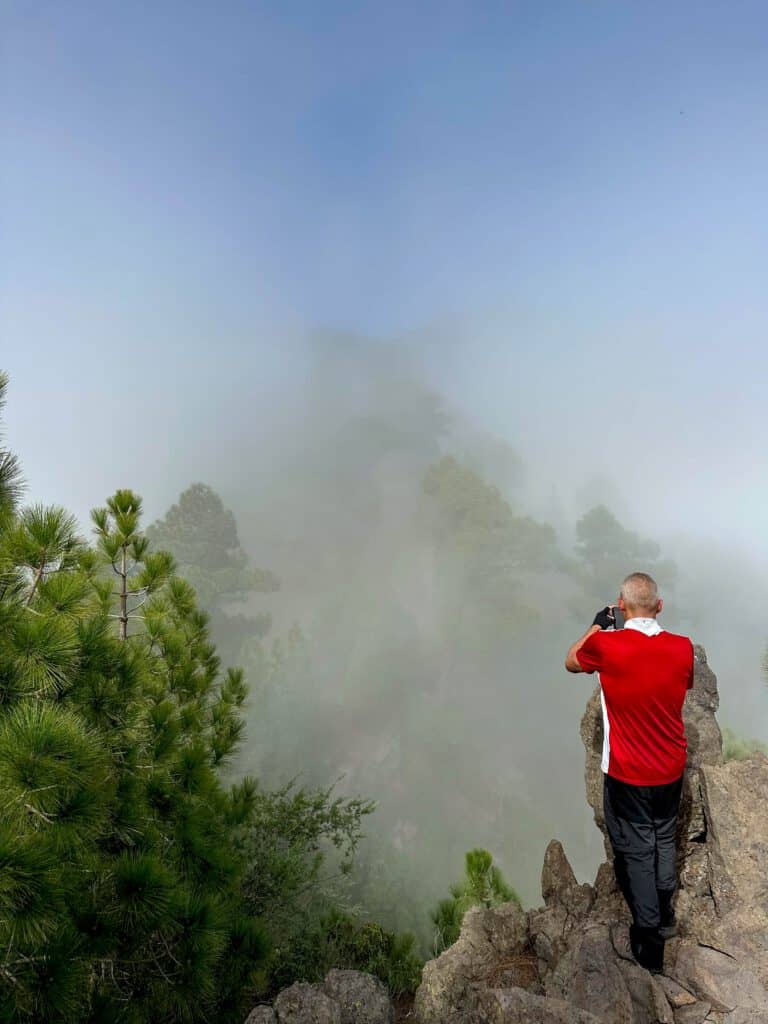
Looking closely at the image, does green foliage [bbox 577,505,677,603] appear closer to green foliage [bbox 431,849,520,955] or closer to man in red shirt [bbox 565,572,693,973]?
green foliage [bbox 431,849,520,955]

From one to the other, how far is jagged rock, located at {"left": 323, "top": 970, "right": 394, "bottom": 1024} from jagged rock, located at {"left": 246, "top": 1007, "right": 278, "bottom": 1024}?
47 cm

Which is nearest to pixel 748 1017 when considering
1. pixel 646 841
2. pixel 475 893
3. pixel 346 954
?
pixel 646 841

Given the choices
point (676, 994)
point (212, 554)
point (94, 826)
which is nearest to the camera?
point (94, 826)

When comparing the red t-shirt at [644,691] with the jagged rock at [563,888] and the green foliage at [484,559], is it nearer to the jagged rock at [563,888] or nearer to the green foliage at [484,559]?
the jagged rock at [563,888]

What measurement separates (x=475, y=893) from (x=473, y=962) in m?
3.61

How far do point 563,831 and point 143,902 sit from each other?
48109mm

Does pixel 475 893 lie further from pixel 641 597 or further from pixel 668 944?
pixel 641 597

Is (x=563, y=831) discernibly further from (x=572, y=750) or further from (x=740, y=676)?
(x=740, y=676)

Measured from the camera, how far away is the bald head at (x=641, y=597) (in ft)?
11.2

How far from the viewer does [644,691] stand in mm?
3285

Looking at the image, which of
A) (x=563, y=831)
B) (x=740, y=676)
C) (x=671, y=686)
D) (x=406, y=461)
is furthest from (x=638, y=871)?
(x=406, y=461)

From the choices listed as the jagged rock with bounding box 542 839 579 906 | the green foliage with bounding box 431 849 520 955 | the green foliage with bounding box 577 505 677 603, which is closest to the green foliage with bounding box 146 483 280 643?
the green foliage with bounding box 577 505 677 603

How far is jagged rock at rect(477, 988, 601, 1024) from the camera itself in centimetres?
322

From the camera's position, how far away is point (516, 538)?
2156 inches
